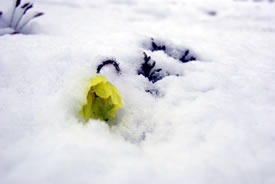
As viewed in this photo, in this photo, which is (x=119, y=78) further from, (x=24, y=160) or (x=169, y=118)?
(x=24, y=160)

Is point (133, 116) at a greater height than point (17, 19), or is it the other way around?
point (17, 19)

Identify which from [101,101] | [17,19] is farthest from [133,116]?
[17,19]

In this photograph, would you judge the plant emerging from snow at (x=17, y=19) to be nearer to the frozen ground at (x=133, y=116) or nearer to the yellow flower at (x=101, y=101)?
the frozen ground at (x=133, y=116)

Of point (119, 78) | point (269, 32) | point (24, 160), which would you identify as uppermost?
point (269, 32)

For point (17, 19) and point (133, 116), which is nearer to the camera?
point (133, 116)

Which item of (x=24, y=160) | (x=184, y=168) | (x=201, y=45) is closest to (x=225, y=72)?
(x=201, y=45)

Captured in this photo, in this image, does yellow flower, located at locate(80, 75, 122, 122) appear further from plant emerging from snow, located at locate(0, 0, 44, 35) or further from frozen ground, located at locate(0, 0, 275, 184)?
plant emerging from snow, located at locate(0, 0, 44, 35)

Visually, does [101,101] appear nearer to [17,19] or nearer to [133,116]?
[133,116]

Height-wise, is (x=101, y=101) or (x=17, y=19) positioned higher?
(x=17, y=19)
